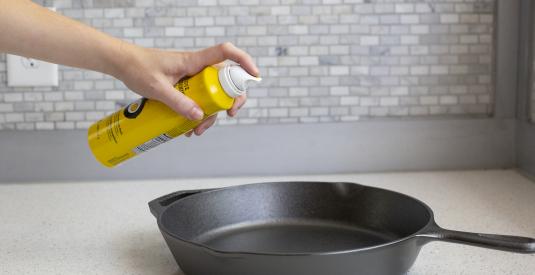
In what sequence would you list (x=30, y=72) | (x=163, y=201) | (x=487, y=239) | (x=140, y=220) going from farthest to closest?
(x=30, y=72) < (x=140, y=220) < (x=163, y=201) < (x=487, y=239)

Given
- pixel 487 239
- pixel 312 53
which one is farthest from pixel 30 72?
pixel 487 239

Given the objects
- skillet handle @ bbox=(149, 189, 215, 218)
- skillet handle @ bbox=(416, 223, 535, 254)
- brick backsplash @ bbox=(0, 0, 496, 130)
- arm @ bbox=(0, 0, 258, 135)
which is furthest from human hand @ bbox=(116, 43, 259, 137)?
brick backsplash @ bbox=(0, 0, 496, 130)

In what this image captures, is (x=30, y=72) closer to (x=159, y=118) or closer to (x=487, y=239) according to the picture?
(x=159, y=118)

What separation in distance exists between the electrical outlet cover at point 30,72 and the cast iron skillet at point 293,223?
543mm

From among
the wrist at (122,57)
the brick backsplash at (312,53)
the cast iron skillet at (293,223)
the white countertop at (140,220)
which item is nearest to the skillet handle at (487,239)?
the cast iron skillet at (293,223)

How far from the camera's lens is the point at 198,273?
69cm

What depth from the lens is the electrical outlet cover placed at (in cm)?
128

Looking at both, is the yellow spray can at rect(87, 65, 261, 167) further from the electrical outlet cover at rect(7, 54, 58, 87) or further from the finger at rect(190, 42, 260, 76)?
the electrical outlet cover at rect(7, 54, 58, 87)

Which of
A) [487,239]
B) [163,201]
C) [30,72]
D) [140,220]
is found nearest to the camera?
[487,239]

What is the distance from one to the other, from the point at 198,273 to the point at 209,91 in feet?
0.72

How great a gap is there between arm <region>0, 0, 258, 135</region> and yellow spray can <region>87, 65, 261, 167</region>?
2 cm

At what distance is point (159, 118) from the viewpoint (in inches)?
31.9

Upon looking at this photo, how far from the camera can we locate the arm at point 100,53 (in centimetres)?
76

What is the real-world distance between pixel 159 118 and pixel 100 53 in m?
0.11
